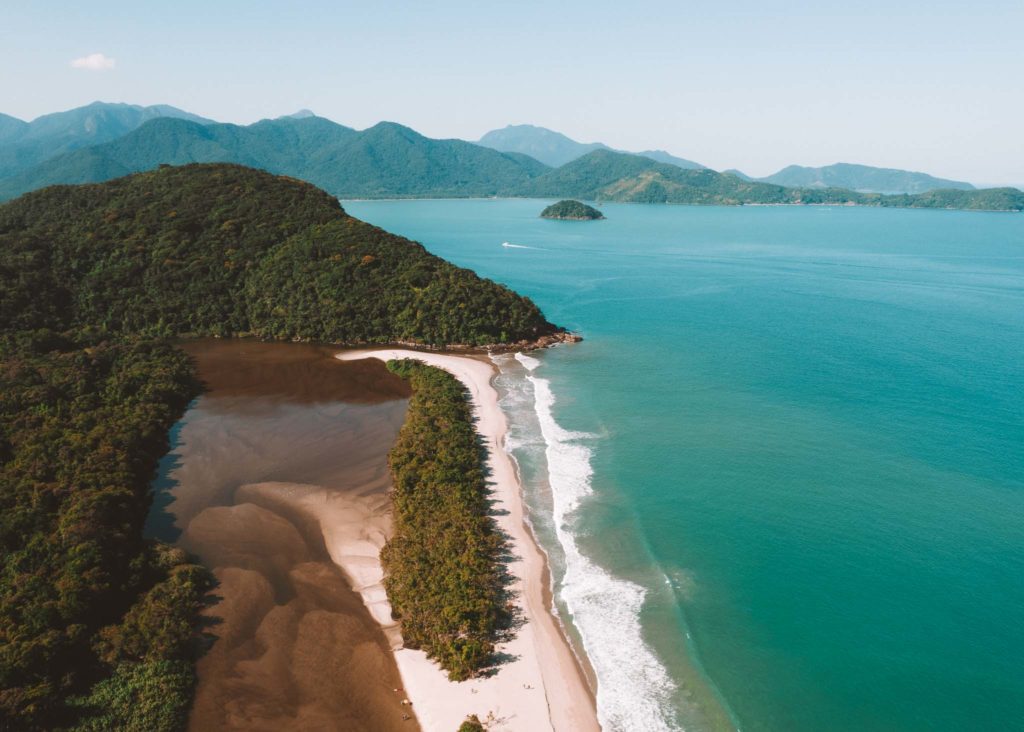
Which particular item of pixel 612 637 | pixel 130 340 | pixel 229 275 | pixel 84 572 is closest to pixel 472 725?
pixel 612 637

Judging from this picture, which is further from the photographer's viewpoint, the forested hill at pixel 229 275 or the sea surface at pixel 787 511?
the forested hill at pixel 229 275

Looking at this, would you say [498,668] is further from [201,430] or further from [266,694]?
[201,430]

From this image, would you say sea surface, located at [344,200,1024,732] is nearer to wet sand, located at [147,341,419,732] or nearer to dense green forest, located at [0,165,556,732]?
dense green forest, located at [0,165,556,732]

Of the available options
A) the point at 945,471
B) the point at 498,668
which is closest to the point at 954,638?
the point at 945,471

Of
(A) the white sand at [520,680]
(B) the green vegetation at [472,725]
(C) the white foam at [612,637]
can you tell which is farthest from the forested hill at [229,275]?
(B) the green vegetation at [472,725]

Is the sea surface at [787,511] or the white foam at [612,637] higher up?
the sea surface at [787,511]

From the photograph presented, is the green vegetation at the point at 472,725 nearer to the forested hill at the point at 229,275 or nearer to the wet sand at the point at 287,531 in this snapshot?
the wet sand at the point at 287,531
